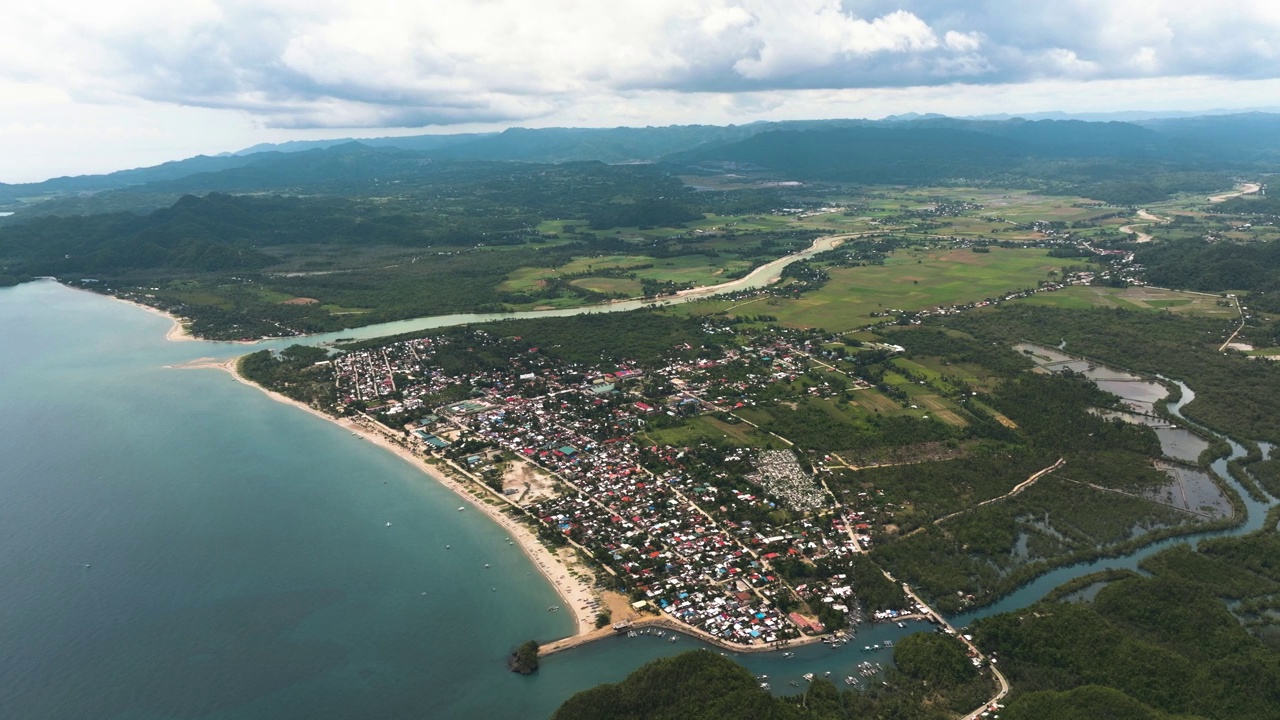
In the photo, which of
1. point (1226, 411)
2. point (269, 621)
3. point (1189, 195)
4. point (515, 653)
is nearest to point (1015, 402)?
point (1226, 411)

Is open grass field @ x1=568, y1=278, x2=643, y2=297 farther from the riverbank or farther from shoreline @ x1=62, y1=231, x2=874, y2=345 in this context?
the riverbank

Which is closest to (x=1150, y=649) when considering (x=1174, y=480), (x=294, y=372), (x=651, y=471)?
(x=1174, y=480)

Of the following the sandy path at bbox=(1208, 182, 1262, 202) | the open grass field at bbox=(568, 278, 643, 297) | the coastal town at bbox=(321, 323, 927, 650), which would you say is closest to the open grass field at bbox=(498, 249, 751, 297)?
the open grass field at bbox=(568, 278, 643, 297)

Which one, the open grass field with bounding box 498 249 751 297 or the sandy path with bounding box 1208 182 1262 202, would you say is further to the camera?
the sandy path with bounding box 1208 182 1262 202

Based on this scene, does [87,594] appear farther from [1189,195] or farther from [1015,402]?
[1189,195]

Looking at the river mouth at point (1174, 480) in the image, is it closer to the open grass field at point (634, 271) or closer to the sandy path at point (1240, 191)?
the open grass field at point (634, 271)

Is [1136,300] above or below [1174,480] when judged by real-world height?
above

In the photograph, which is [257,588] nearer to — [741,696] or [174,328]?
[741,696]
